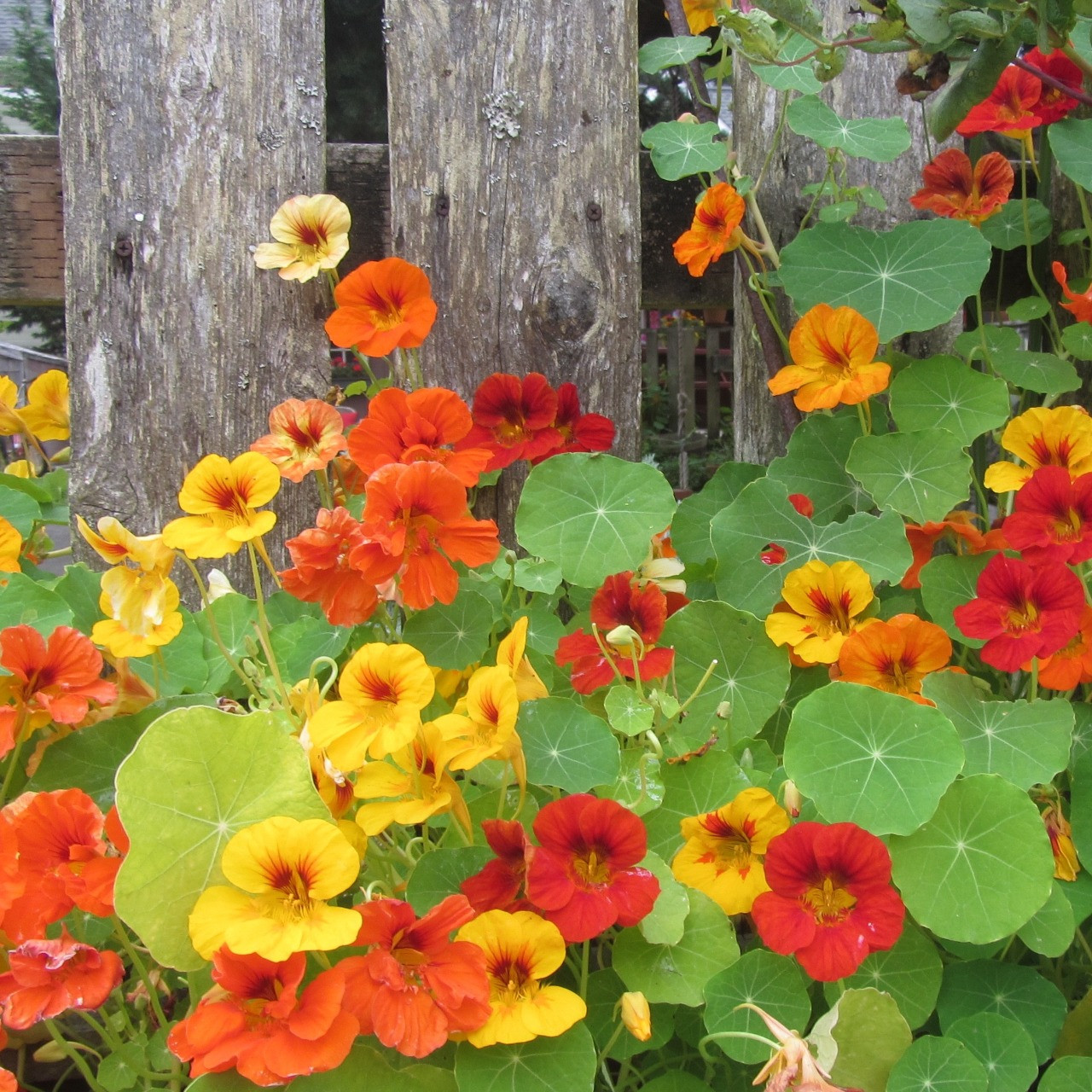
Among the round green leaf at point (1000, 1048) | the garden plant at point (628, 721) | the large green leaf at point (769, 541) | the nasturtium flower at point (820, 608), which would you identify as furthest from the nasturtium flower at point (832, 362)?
the round green leaf at point (1000, 1048)

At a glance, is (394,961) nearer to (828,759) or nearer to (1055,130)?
(828,759)

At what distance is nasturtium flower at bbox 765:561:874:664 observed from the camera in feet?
3.90

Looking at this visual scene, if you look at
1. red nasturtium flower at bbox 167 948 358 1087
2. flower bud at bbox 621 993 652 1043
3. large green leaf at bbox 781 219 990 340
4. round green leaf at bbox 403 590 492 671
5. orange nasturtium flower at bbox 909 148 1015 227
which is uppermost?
orange nasturtium flower at bbox 909 148 1015 227

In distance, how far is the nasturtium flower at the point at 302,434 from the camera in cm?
124

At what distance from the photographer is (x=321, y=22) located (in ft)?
5.21

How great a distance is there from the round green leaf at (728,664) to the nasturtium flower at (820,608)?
0.03 meters

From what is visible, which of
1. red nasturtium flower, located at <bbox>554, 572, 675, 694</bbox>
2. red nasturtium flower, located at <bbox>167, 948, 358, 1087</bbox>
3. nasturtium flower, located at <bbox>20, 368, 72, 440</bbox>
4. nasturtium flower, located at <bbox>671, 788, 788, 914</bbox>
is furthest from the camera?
nasturtium flower, located at <bbox>20, 368, 72, 440</bbox>

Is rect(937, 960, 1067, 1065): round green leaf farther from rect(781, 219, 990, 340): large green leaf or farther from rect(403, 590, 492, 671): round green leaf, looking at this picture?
rect(781, 219, 990, 340): large green leaf

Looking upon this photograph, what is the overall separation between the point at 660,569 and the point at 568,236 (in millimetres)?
624

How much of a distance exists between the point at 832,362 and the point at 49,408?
1.35m

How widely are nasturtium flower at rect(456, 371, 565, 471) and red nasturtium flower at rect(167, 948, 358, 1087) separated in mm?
763

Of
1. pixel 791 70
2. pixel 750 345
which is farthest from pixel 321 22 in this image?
pixel 750 345

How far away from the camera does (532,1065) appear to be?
2.72 ft

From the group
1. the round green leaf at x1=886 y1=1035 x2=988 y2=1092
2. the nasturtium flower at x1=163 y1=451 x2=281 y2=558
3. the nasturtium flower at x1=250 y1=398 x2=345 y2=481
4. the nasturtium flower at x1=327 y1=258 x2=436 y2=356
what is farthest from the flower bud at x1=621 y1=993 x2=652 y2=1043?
the nasturtium flower at x1=327 y1=258 x2=436 y2=356
